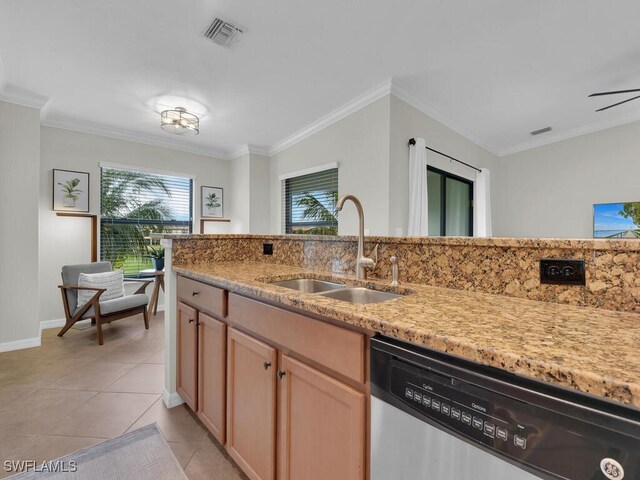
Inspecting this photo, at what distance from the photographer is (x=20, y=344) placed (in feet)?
9.82

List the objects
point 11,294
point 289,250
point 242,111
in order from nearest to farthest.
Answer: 1. point 289,250
2. point 11,294
3. point 242,111

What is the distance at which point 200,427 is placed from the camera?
179 cm

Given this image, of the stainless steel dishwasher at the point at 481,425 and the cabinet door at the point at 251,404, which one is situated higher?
the stainless steel dishwasher at the point at 481,425

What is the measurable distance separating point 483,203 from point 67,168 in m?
5.81

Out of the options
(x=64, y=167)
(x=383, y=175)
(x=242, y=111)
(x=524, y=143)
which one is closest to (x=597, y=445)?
(x=383, y=175)

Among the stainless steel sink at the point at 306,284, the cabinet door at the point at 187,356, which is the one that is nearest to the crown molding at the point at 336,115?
the stainless steel sink at the point at 306,284

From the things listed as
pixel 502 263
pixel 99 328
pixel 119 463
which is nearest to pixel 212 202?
pixel 99 328

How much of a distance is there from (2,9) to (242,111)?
2012 millimetres

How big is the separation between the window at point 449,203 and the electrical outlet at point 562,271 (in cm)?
281

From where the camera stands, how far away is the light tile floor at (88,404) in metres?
1.59

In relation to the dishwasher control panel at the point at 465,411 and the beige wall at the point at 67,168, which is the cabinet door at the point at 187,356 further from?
the beige wall at the point at 67,168

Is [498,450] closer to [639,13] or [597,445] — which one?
[597,445]

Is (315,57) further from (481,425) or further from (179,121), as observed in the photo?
(481,425)

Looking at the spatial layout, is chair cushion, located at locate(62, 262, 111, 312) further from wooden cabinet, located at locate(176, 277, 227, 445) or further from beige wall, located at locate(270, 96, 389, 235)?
beige wall, located at locate(270, 96, 389, 235)
